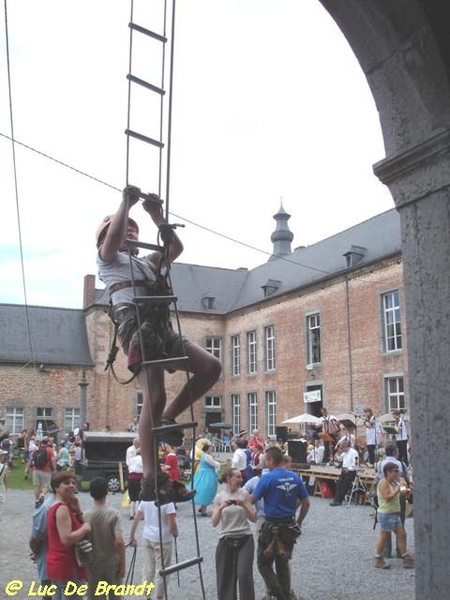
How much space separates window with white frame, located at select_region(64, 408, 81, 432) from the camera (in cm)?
3516

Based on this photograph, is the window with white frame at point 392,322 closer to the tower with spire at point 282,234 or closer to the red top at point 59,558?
the red top at point 59,558

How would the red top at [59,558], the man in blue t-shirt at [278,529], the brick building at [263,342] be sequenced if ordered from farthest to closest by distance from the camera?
the brick building at [263,342], the man in blue t-shirt at [278,529], the red top at [59,558]

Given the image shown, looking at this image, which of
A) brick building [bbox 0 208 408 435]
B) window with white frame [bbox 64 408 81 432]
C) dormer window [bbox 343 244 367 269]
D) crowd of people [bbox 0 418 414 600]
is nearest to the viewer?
crowd of people [bbox 0 418 414 600]

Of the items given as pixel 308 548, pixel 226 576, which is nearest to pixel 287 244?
pixel 308 548

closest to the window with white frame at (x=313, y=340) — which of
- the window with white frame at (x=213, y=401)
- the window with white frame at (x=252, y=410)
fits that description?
the window with white frame at (x=252, y=410)

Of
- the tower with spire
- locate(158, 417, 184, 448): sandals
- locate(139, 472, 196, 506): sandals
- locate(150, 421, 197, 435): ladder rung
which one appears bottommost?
locate(139, 472, 196, 506): sandals

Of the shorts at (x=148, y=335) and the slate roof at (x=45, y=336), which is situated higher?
the slate roof at (x=45, y=336)

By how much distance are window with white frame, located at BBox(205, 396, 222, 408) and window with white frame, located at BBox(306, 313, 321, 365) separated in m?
9.18

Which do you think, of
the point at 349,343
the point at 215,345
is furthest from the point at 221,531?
the point at 215,345

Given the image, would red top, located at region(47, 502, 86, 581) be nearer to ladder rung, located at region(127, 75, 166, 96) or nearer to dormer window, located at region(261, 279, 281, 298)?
ladder rung, located at region(127, 75, 166, 96)

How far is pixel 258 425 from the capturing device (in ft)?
112

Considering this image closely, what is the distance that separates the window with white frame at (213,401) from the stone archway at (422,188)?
3407 cm

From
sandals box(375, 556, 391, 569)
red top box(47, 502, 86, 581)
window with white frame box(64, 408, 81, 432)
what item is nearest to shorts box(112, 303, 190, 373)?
red top box(47, 502, 86, 581)

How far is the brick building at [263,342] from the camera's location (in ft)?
84.6
